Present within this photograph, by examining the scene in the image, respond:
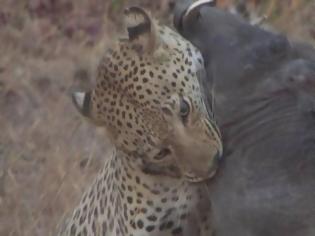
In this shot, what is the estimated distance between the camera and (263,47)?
276 centimetres

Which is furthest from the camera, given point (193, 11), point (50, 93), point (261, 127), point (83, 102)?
point (50, 93)

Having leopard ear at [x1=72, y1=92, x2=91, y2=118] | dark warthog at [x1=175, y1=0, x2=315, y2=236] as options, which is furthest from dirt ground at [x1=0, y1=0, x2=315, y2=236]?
dark warthog at [x1=175, y1=0, x2=315, y2=236]

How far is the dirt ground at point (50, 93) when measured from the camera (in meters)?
4.55

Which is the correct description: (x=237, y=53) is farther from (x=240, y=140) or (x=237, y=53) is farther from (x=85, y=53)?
(x=85, y=53)

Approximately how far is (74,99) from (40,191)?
53.7 inches

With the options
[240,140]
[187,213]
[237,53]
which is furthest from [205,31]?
[187,213]

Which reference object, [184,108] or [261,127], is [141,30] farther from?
[261,127]

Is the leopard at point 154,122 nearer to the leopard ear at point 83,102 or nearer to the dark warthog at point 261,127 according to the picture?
the leopard ear at point 83,102

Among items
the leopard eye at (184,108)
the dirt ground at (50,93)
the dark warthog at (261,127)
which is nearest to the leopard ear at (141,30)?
the leopard eye at (184,108)

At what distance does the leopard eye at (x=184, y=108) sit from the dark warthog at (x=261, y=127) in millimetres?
238

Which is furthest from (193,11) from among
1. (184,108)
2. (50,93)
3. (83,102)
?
(50,93)

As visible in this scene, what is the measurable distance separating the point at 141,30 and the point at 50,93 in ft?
7.15

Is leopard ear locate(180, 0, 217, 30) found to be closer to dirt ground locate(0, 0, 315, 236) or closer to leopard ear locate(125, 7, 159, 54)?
leopard ear locate(125, 7, 159, 54)

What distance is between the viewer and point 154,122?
124 inches
